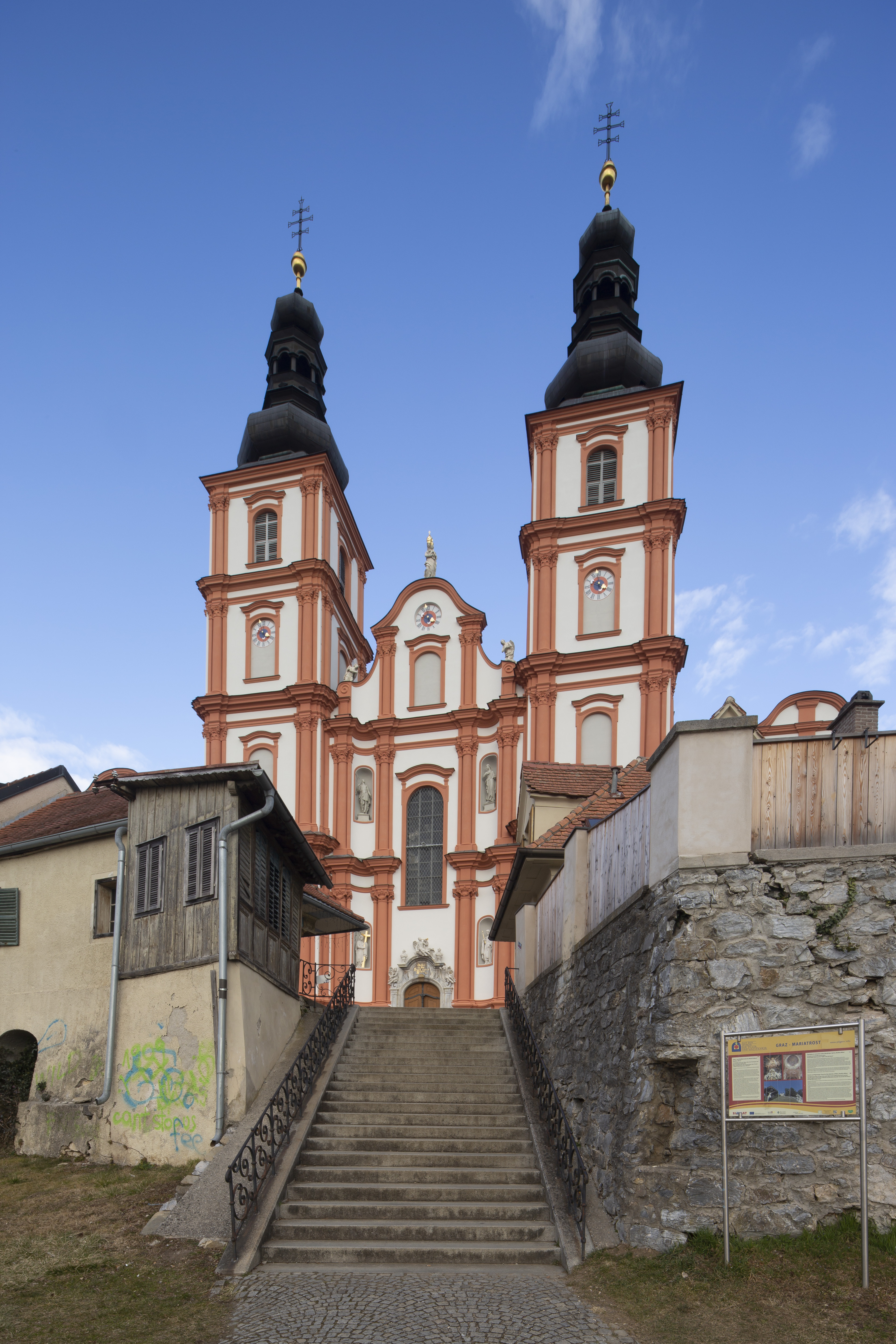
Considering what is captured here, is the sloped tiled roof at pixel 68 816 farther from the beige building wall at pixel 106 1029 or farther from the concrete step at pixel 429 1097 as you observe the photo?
the concrete step at pixel 429 1097

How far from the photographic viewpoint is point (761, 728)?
2888cm

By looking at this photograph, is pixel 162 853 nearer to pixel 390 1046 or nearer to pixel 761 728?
pixel 390 1046

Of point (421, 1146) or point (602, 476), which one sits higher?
point (602, 476)

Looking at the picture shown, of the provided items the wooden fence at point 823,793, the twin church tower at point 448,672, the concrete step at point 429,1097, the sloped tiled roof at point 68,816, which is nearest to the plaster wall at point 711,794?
the wooden fence at point 823,793

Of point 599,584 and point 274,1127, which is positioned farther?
point 599,584

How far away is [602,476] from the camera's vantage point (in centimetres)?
3619

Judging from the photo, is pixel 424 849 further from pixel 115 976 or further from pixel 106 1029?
pixel 115 976

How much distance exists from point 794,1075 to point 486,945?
2604 centimetres

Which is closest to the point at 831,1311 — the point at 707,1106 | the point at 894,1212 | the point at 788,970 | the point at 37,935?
the point at 894,1212

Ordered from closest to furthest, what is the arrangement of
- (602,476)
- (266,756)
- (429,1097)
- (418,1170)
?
(418,1170) < (429,1097) < (602,476) < (266,756)

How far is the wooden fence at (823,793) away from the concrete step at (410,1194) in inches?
187

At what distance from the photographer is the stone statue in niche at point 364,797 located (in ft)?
120

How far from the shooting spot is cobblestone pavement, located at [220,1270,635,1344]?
290 inches

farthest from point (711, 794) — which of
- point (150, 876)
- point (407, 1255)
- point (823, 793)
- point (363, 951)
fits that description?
point (363, 951)
